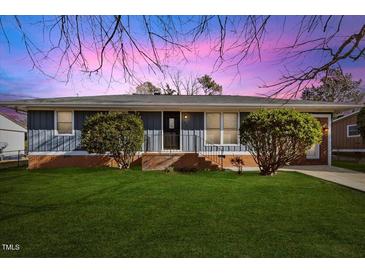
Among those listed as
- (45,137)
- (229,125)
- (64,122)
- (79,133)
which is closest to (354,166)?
(229,125)

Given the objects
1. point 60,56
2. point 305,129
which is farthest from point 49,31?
point 305,129

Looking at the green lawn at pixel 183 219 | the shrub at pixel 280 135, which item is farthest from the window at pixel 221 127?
the green lawn at pixel 183 219

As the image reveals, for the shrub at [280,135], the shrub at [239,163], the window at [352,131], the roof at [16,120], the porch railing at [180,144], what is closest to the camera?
the shrub at [280,135]

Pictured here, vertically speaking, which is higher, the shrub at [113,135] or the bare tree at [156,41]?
the bare tree at [156,41]

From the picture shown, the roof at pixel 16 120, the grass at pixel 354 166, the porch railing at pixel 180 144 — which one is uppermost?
the roof at pixel 16 120

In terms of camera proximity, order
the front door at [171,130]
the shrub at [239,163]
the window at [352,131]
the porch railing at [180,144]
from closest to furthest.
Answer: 1. the shrub at [239,163]
2. the porch railing at [180,144]
3. the front door at [171,130]
4. the window at [352,131]

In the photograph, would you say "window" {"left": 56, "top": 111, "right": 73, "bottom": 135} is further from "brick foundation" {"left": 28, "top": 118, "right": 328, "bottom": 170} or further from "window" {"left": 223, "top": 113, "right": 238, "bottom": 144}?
"window" {"left": 223, "top": 113, "right": 238, "bottom": 144}

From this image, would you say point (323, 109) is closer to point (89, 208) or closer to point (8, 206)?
point (89, 208)

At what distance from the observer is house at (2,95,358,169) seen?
414 inches

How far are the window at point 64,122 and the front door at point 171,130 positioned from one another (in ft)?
12.1

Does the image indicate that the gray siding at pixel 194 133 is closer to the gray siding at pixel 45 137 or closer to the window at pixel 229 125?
the window at pixel 229 125

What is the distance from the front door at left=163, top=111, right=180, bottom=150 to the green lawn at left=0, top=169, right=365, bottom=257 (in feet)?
15.0

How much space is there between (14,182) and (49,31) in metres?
5.05

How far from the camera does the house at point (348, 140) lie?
16203mm
